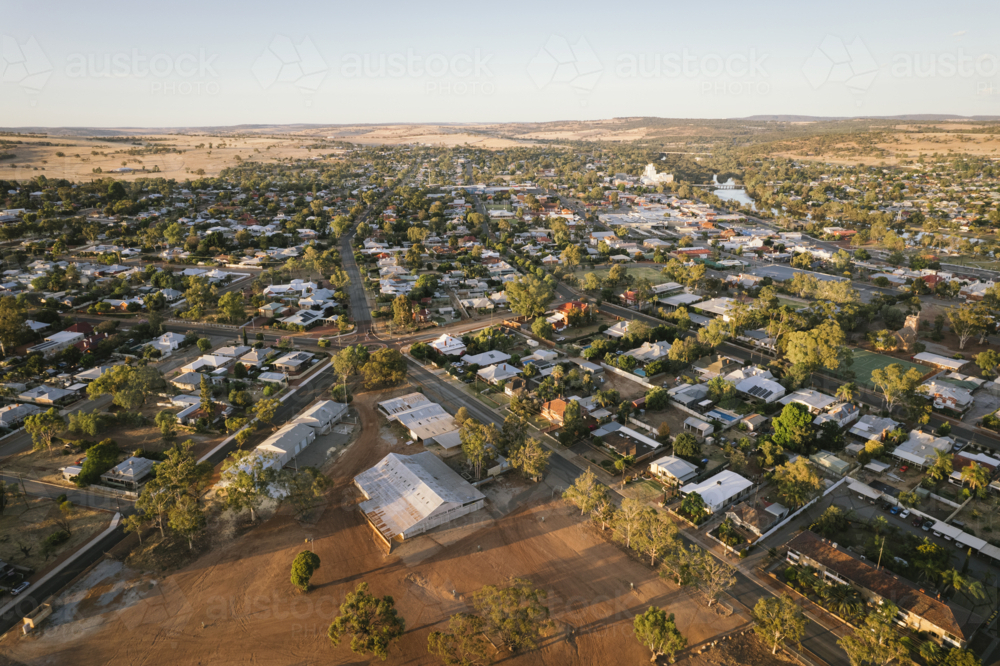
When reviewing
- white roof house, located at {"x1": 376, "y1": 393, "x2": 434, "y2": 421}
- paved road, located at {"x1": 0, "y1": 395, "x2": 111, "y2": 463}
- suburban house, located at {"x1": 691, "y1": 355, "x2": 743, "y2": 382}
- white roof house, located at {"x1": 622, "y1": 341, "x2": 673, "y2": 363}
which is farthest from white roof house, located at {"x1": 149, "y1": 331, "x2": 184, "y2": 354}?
suburban house, located at {"x1": 691, "y1": 355, "x2": 743, "y2": 382}

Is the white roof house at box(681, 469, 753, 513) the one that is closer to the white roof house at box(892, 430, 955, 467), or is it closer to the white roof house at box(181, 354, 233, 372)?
the white roof house at box(892, 430, 955, 467)

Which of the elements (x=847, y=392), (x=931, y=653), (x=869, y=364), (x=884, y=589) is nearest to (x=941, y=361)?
(x=869, y=364)

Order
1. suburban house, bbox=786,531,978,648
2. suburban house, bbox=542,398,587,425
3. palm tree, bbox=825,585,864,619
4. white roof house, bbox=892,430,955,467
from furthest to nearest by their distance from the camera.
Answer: suburban house, bbox=542,398,587,425 → white roof house, bbox=892,430,955,467 → palm tree, bbox=825,585,864,619 → suburban house, bbox=786,531,978,648

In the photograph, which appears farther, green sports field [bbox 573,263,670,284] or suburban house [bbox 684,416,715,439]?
green sports field [bbox 573,263,670,284]

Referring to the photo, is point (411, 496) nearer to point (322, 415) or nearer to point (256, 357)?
point (322, 415)

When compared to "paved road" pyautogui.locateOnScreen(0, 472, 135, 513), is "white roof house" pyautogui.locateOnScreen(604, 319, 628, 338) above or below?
above

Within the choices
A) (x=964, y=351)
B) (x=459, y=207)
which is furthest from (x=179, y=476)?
(x=459, y=207)

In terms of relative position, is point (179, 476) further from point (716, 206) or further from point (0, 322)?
point (716, 206)

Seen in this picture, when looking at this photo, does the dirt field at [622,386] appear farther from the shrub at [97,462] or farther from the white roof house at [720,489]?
the shrub at [97,462]
